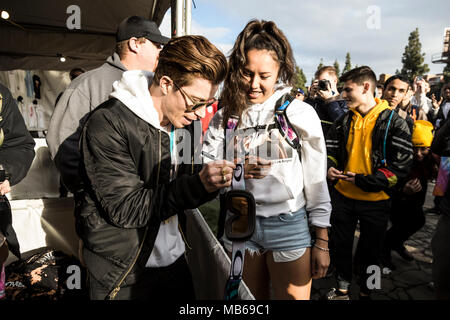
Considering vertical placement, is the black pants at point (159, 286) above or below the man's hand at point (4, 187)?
below

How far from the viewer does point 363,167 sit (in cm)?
254

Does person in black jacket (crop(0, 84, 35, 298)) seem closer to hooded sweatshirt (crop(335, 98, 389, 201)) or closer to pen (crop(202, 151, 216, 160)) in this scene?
pen (crop(202, 151, 216, 160))

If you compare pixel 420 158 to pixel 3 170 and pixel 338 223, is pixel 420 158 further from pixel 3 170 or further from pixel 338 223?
pixel 3 170

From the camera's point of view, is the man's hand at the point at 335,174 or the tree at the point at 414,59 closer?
the man's hand at the point at 335,174

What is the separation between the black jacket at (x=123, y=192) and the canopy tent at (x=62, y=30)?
4.50 metres

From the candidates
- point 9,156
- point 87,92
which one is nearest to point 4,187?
point 9,156

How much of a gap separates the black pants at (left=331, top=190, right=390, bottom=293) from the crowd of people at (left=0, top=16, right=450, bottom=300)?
2 cm

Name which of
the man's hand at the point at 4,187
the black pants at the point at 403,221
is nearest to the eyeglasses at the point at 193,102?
the man's hand at the point at 4,187

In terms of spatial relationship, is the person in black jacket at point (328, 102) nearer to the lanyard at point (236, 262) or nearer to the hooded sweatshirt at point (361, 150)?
the hooded sweatshirt at point (361, 150)

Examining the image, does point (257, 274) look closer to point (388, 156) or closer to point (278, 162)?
point (278, 162)

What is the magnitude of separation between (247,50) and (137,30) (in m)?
1.10

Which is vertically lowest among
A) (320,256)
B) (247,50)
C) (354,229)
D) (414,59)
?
(354,229)

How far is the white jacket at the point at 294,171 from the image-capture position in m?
1.50

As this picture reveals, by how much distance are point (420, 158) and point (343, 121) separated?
1.21 meters
